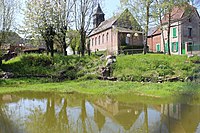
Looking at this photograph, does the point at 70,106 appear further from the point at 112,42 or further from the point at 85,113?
the point at 112,42

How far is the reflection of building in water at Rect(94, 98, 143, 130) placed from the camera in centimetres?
760

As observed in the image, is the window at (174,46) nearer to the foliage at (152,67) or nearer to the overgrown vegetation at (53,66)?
the foliage at (152,67)

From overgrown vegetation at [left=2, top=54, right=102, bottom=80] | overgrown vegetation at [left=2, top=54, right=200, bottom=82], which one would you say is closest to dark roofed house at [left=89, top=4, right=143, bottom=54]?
overgrown vegetation at [left=2, top=54, right=102, bottom=80]

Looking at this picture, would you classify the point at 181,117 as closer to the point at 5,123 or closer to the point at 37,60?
the point at 5,123

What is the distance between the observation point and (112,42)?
40.7m

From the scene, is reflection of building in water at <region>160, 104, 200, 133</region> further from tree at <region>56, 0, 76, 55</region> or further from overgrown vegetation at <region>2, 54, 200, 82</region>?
tree at <region>56, 0, 76, 55</region>

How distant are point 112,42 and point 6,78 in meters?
23.6

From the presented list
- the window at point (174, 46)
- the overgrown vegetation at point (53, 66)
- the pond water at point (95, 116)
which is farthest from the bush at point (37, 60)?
the window at point (174, 46)

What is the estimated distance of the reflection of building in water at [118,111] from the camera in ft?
24.9

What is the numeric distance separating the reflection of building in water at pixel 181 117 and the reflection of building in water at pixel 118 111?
912 mm

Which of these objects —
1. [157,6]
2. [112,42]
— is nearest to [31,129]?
[157,6]

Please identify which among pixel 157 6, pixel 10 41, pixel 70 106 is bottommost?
pixel 70 106

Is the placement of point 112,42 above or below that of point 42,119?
above

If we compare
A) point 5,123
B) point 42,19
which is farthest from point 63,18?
point 5,123
